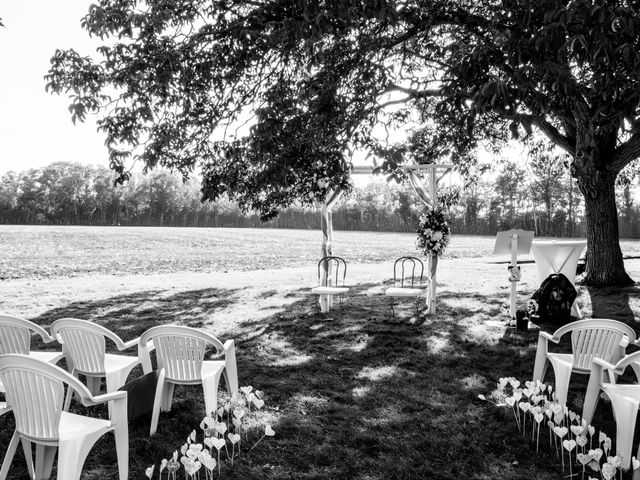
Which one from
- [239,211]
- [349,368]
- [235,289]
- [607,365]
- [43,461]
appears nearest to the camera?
[43,461]

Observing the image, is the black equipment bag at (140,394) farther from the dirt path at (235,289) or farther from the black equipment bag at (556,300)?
the black equipment bag at (556,300)

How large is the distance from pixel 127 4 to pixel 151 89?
121 centimetres

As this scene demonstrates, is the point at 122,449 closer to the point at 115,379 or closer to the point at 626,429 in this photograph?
the point at 115,379

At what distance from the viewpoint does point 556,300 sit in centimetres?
831

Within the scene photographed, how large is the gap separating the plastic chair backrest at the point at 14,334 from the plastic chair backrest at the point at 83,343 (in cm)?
20

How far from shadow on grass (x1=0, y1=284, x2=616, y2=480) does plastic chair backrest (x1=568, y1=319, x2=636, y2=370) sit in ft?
2.87

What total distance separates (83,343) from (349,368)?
3036 mm

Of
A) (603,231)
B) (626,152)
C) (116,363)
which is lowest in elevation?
(116,363)

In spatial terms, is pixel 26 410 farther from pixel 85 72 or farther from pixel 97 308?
pixel 97 308

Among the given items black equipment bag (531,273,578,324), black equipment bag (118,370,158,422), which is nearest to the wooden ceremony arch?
black equipment bag (531,273,578,324)

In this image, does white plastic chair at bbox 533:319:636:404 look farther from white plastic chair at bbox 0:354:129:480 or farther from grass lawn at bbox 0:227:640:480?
white plastic chair at bbox 0:354:129:480

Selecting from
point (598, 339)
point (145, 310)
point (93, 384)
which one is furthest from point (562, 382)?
point (145, 310)

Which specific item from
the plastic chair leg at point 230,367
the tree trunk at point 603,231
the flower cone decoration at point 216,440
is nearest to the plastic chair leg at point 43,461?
the flower cone decoration at point 216,440

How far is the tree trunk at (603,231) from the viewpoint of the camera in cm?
1089
